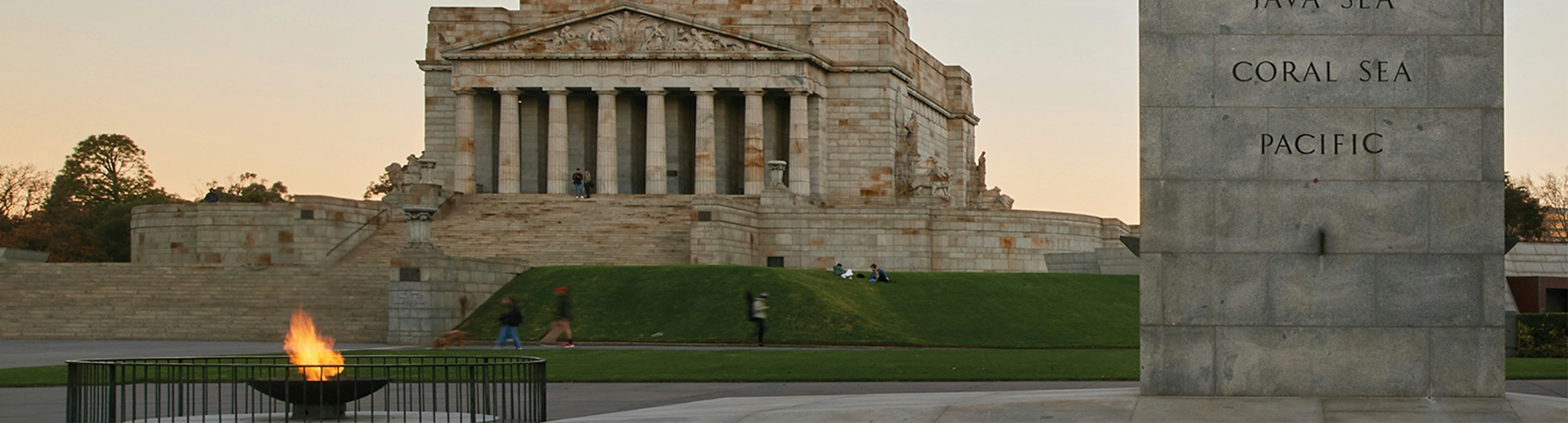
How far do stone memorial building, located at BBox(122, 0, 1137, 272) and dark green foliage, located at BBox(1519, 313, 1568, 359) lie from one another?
23.1 m

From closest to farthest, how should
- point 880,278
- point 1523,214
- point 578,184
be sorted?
point 880,278, point 578,184, point 1523,214

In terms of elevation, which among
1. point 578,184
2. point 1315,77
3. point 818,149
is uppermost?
point 818,149

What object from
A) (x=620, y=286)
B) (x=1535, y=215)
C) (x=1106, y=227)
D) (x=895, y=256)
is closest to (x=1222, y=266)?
(x=620, y=286)

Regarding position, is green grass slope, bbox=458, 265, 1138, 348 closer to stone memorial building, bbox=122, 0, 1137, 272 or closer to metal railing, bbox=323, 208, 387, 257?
stone memorial building, bbox=122, 0, 1137, 272

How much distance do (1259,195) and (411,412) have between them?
999 centimetres

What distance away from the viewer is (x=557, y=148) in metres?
76.1

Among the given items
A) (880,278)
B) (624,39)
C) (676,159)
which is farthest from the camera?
(676,159)

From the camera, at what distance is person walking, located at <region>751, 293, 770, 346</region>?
129ft

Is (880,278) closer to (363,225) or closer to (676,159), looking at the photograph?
(363,225)

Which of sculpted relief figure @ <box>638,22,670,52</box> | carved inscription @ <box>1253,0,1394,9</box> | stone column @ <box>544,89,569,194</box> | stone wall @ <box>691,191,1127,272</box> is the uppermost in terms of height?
sculpted relief figure @ <box>638,22,670,52</box>

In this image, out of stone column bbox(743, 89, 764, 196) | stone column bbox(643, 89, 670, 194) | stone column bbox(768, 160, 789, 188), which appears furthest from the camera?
stone column bbox(643, 89, 670, 194)

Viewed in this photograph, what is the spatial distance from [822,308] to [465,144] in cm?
3669

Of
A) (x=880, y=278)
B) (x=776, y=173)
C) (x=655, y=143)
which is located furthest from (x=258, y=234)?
(x=880, y=278)

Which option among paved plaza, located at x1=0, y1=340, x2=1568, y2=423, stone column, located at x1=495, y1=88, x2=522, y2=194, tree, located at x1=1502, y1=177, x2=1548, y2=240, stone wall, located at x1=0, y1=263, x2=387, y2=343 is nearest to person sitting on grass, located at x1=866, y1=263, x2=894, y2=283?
stone wall, located at x1=0, y1=263, x2=387, y2=343
